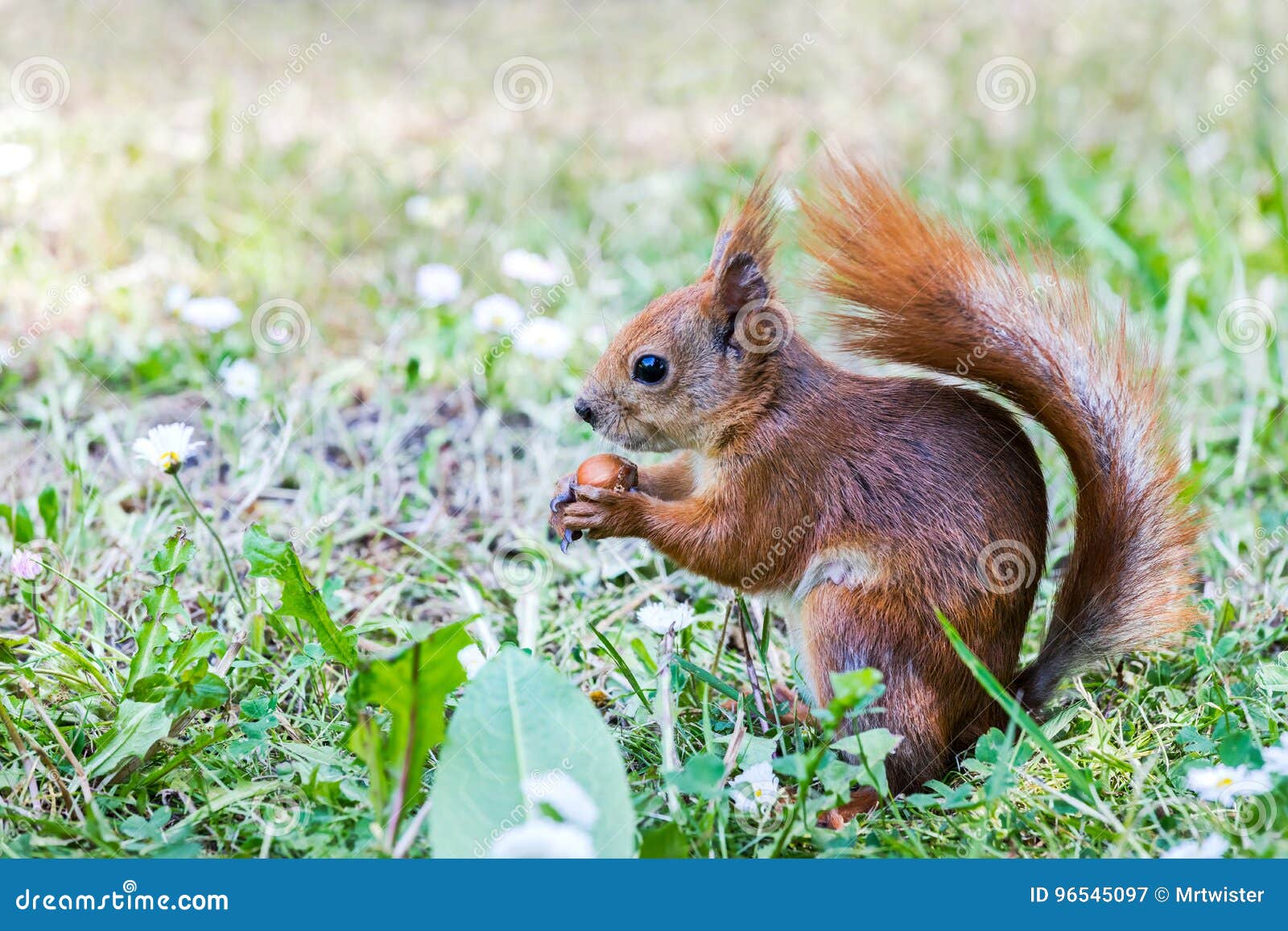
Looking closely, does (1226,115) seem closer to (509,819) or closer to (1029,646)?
(1029,646)

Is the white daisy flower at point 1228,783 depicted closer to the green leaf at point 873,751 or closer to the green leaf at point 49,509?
the green leaf at point 873,751

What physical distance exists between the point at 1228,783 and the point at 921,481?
0.61 meters

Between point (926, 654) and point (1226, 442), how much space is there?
1.52 metres

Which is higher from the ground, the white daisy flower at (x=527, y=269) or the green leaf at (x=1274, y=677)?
the white daisy flower at (x=527, y=269)

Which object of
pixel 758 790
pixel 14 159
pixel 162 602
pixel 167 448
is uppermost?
pixel 14 159

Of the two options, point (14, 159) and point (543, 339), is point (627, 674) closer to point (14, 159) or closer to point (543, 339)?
point (543, 339)

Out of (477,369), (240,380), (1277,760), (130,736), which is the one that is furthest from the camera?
(477,369)

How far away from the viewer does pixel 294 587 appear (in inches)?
76.5

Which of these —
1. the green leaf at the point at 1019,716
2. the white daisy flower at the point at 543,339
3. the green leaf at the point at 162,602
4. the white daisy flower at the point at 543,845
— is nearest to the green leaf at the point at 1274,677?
the green leaf at the point at 1019,716

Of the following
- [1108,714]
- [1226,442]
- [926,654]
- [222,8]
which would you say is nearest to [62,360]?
[926,654]

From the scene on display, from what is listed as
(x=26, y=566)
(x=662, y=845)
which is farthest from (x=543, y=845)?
(x=26, y=566)

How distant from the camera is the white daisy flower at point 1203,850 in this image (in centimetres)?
154

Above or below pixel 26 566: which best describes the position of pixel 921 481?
above

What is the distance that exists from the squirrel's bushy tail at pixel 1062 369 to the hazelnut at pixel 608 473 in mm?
477
